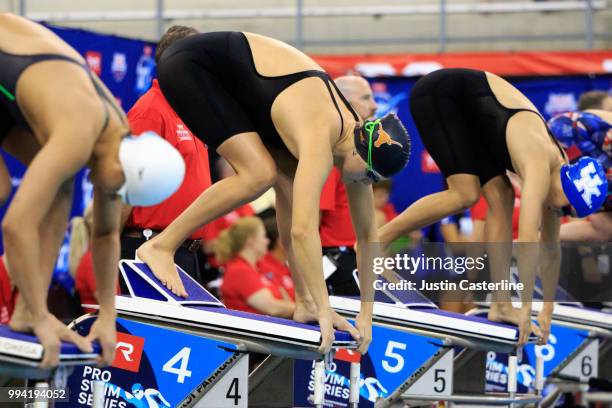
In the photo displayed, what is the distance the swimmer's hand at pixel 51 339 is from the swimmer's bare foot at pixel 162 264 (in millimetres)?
1097

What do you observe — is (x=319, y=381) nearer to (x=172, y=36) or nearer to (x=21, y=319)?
(x=21, y=319)

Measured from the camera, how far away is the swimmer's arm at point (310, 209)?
438 centimetres

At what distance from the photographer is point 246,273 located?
24.0 ft

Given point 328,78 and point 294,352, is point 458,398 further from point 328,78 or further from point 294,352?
point 328,78

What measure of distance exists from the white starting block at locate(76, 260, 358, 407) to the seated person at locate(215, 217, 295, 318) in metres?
2.45

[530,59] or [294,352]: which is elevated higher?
[530,59]

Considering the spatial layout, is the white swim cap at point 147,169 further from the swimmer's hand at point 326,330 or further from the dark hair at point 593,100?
the dark hair at point 593,100

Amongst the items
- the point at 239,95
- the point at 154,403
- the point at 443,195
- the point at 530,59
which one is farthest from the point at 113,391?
the point at 530,59

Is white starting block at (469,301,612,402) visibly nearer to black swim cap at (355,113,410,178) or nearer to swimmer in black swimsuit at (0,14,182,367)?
black swim cap at (355,113,410,178)

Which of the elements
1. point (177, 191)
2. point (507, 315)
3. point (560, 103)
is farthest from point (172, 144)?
point (560, 103)

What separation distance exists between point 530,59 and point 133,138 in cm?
722

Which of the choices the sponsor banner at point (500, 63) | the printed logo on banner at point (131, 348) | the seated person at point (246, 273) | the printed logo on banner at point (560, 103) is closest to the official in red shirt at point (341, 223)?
the seated person at point (246, 273)

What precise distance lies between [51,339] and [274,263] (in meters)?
4.63

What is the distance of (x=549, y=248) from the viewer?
242 inches
